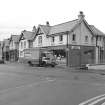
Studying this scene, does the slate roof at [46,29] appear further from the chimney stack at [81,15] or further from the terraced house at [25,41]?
the chimney stack at [81,15]

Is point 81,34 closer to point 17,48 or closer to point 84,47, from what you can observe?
point 84,47

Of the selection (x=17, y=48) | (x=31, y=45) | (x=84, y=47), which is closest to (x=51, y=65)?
(x=84, y=47)

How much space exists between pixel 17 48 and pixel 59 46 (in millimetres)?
24886

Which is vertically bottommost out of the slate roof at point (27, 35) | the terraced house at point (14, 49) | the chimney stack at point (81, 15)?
the terraced house at point (14, 49)

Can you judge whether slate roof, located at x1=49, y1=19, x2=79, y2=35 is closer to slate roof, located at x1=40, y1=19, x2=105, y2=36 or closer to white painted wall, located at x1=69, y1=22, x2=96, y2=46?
slate roof, located at x1=40, y1=19, x2=105, y2=36

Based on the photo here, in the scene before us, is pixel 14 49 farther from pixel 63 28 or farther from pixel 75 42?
pixel 75 42

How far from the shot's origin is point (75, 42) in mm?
39906

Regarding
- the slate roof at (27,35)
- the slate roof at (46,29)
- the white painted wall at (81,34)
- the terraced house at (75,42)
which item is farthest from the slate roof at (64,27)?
the slate roof at (27,35)

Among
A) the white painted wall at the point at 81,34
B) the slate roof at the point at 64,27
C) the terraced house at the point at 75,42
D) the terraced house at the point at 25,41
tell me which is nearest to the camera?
the terraced house at the point at 75,42

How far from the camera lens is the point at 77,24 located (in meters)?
39.6

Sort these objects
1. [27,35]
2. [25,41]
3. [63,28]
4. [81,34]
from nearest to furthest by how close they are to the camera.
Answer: [81,34]
[63,28]
[25,41]
[27,35]

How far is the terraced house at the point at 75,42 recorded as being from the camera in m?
39.1

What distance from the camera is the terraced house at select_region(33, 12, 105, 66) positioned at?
39.1 metres

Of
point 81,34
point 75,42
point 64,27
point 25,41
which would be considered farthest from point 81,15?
point 25,41
